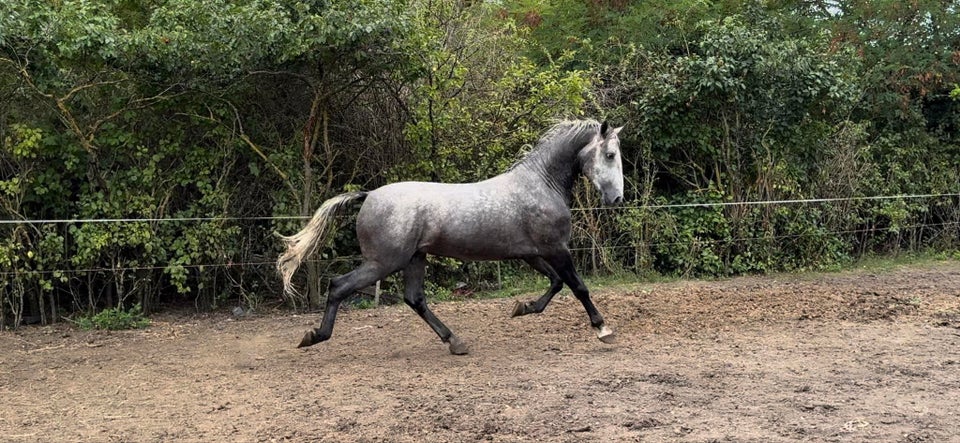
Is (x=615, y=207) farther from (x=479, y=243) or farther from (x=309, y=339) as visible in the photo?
(x=309, y=339)

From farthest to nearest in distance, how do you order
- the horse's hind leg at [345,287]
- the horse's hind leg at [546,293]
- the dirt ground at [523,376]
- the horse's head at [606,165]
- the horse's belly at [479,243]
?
the horse's hind leg at [546,293]
the horse's head at [606,165]
the horse's belly at [479,243]
the horse's hind leg at [345,287]
the dirt ground at [523,376]

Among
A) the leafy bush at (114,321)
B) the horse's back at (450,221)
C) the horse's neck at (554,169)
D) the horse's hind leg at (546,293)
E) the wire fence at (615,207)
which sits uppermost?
the horse's neck at (554,169)

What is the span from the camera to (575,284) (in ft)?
17.5

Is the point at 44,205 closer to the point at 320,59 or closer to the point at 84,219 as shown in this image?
the point at 84,219

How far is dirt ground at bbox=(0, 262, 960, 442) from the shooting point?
354cm

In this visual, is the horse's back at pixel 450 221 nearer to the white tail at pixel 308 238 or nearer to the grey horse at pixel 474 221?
the grey horse at pixel 474 221

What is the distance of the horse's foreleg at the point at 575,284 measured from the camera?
5.29m

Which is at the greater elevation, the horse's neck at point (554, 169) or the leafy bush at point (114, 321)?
the horse's neck at point (554, 169)

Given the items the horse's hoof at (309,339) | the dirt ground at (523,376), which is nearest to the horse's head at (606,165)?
the dirt ground at (523,376)

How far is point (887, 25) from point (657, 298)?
21.0ft

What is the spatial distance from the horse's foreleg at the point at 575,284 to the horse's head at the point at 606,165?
20.1 inches

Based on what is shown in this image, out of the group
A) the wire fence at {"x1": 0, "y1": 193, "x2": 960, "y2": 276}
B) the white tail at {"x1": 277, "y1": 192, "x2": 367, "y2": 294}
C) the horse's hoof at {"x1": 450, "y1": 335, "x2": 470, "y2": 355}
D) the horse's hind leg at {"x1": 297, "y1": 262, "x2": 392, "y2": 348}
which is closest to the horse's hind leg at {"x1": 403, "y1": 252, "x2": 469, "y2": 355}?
the horse's hoof at {"x1": 450, "y1": 335, "x2": 470, "y2": 355}

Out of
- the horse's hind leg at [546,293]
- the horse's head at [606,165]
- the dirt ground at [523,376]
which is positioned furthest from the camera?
the horse's hind leg at [546,293]

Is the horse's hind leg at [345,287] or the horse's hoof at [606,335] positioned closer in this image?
the horse's hind leg at [345,287]
